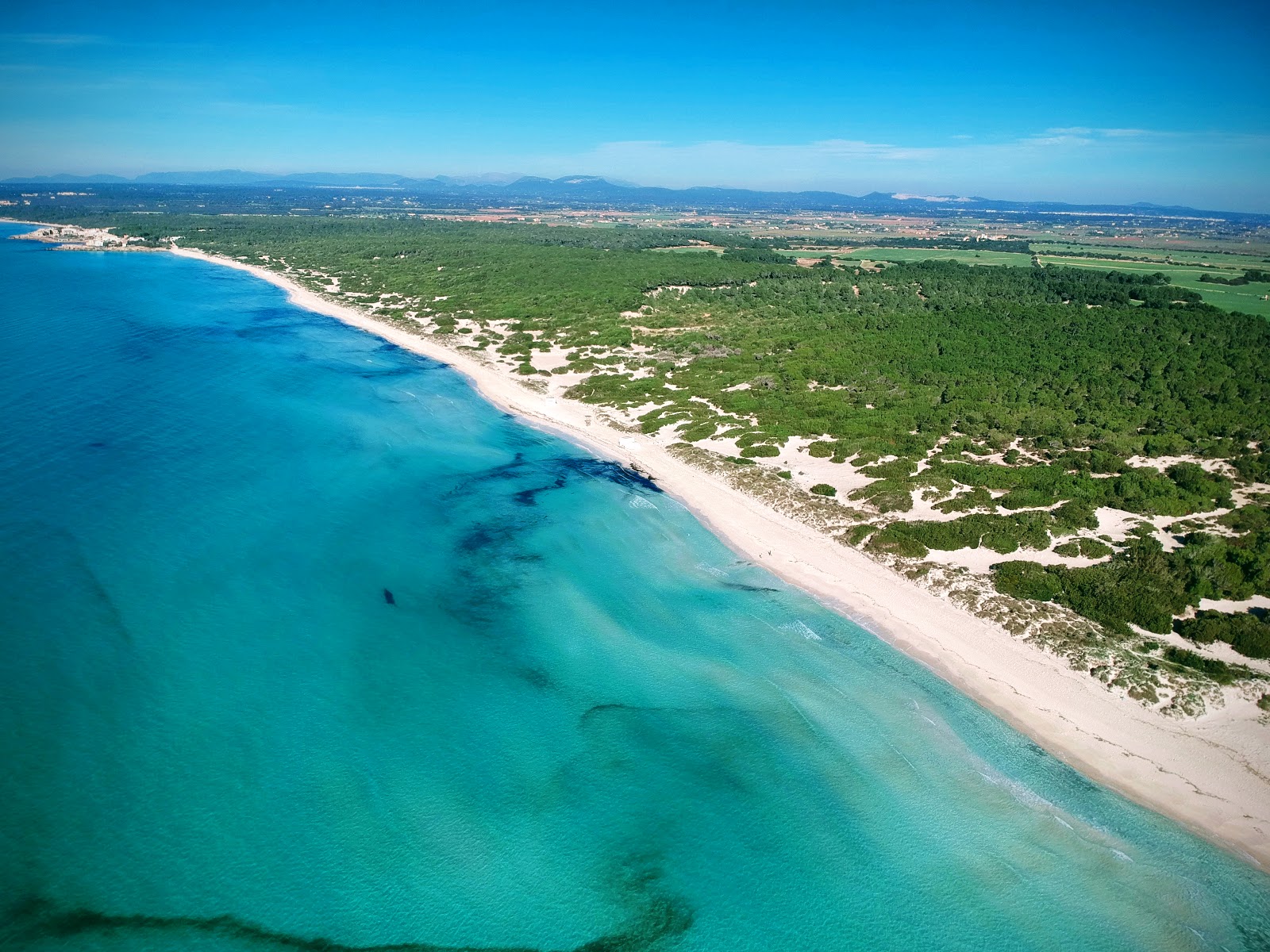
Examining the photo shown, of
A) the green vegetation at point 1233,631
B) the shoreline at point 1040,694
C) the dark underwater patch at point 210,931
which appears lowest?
the dark underwater patch at point 210,931

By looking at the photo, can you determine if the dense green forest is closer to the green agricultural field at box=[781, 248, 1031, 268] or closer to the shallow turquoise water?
the shallow turquoise water

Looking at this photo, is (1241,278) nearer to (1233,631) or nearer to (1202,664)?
(1233,631)

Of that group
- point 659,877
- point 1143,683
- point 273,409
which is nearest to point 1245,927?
point 1143,683

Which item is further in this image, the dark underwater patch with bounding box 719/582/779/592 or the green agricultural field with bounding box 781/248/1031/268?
the green agricultural field with bounding box 781/248/1031/268

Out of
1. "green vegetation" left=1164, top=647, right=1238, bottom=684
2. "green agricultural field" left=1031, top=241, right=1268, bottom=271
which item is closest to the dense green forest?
"green vegetation" left=1164, top=647, right=1238, bottom=684

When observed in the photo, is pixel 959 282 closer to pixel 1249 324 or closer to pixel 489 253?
pixel 1249 324

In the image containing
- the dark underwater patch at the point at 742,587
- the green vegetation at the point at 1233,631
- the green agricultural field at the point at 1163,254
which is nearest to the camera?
the green vegetation at the point at 1233,631

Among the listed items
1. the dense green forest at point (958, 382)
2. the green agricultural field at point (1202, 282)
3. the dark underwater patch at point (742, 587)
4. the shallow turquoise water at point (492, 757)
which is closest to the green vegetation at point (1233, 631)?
the dense green forest at point (958, 382)

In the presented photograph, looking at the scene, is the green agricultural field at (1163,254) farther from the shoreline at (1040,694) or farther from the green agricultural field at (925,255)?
the shoreline at (1040,694)
